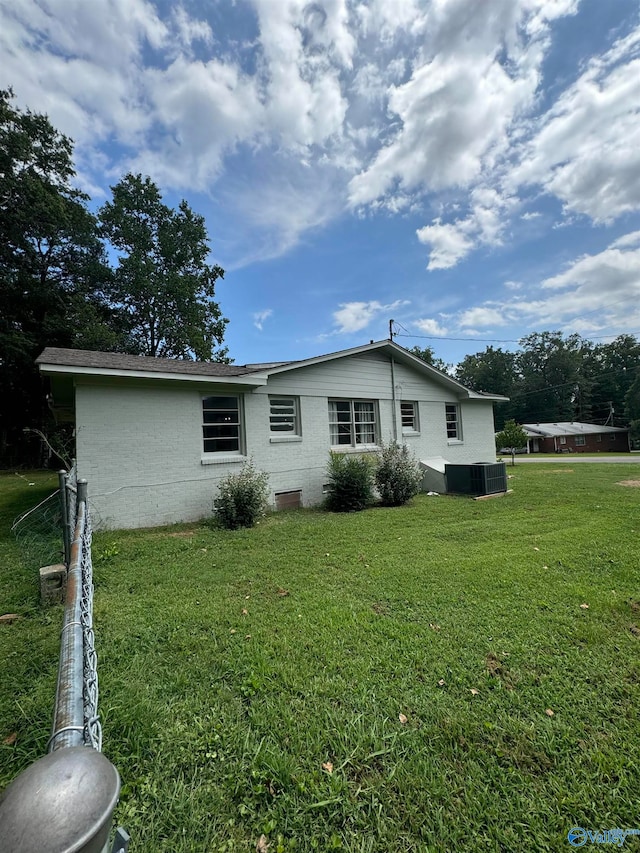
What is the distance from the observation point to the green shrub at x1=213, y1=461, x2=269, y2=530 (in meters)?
7.48

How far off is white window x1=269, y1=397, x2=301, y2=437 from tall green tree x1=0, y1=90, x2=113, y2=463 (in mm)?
16310

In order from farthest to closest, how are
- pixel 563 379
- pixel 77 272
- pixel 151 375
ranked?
1. pixel 563 379
2. pixel 77 272
3. pixel 151 375

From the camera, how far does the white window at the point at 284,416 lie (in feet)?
31.7

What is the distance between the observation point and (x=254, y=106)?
32.4 ft

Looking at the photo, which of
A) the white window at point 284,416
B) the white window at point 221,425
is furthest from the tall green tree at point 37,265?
the white window at point 284,416

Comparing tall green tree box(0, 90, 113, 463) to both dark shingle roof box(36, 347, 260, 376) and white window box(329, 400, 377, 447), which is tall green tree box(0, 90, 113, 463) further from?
white window box(329, 400, 377, 447)

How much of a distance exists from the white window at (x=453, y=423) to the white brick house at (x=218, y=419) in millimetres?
1132

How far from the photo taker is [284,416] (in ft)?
32.3

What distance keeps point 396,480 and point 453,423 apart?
5.95 metres

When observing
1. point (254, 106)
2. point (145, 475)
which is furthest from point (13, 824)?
point (254, 106)

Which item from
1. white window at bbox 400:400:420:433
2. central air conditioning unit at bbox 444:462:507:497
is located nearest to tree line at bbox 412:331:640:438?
white window at bbox 400:400:420:433

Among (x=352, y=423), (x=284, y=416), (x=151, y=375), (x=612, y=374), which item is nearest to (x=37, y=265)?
(x=151, y=375)

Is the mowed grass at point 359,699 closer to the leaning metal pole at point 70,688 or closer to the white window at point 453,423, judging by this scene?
the leaning metal pole at point 70,688

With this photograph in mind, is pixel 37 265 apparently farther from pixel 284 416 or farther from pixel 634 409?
pixel 634 409
